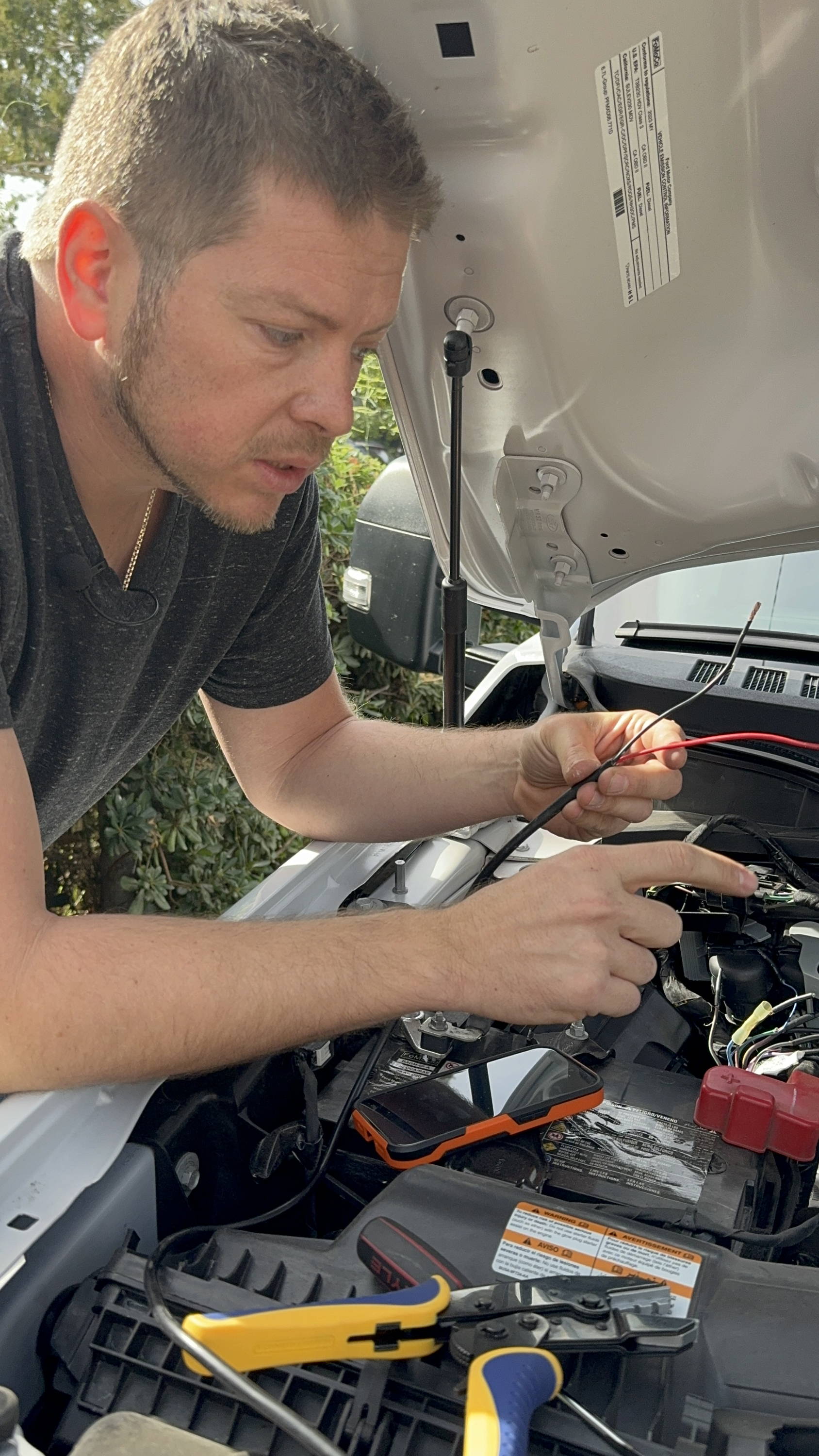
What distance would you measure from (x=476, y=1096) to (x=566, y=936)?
0.18 metres

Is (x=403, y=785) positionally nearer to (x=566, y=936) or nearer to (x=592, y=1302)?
(x=566, y=936)

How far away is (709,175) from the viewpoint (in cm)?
110

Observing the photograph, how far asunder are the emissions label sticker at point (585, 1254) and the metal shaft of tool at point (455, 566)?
0.90 meters

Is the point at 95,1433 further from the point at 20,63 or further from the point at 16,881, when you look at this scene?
the point at 20,63

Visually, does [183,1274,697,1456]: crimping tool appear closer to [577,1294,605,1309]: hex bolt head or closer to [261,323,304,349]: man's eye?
[577,1294,605,1309]: hex bolt head

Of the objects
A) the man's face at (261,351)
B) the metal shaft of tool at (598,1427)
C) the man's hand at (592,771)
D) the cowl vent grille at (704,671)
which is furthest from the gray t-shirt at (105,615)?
the metal shaft of tool at (598,1427)

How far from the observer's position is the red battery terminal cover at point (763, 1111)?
1.01m

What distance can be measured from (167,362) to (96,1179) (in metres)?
0.75

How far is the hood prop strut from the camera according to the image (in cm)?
131

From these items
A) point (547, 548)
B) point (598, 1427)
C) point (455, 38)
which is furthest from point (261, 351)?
point (598, 1427)

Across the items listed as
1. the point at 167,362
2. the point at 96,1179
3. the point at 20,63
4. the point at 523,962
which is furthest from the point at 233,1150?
the point at 20,63

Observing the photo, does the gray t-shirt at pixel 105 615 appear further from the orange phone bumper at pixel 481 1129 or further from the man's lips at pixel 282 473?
the orange phone bumper at pixel 481 1129

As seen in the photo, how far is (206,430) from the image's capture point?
1.13 m

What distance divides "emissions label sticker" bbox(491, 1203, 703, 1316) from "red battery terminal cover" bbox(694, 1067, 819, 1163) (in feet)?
0.65
